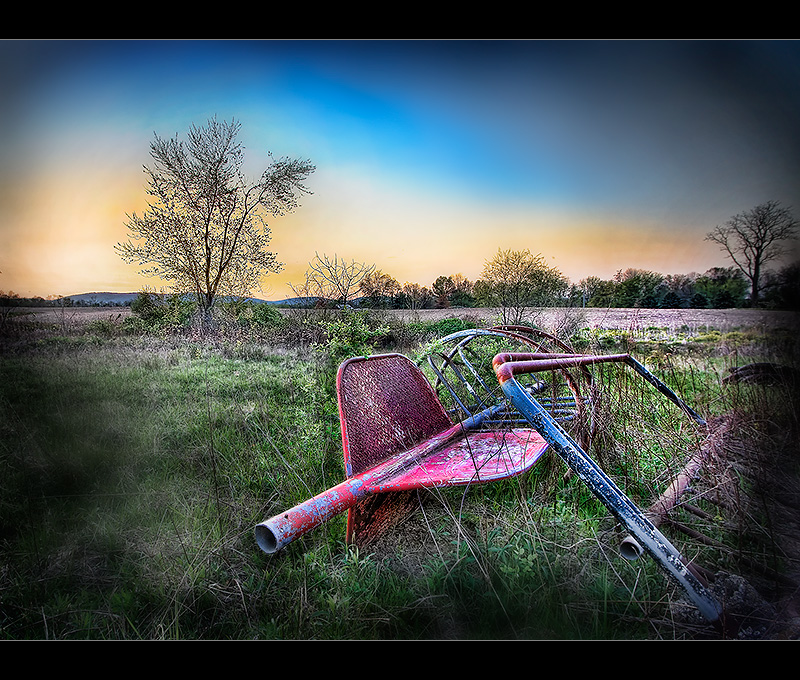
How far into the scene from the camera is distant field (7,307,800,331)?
2.38 metres

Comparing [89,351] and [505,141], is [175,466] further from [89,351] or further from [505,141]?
[505,141]

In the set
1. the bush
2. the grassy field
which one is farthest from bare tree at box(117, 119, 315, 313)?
the grassy field

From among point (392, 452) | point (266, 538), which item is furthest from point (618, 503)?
point (392, 452)

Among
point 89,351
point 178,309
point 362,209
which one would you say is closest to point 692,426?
point 362,209

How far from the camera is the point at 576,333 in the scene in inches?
141

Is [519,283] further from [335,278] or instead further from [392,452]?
[392,452]

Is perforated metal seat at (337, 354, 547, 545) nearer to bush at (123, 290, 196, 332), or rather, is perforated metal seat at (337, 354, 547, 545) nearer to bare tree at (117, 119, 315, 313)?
bare tree at (117, 119, 315, 313)

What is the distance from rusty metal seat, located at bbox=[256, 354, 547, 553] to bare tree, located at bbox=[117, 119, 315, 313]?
1539 millimetres

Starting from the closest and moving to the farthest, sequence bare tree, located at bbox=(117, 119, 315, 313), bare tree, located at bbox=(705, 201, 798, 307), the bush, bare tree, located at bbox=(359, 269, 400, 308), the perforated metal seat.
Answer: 1. the perforated metal seat
2. bare tree, located at bbox=(705, 201, 798, 307)
3. bare tree, located at bbox=(117, 119, 315, 313)
4. the bush
5. bare tree, located at bbox=(359, 269, 400, 308)

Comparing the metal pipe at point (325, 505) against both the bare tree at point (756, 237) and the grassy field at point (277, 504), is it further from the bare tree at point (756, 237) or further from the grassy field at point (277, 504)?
the bare tree at point (756, 237)

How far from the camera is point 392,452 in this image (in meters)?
2.08

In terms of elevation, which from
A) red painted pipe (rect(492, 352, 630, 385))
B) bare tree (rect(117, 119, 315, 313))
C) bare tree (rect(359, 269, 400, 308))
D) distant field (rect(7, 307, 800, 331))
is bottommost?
red painted pipe (rect(492, 352, 630, 385))

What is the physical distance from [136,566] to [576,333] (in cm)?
356

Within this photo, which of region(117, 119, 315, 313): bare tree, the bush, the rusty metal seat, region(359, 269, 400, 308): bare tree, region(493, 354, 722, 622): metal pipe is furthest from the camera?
region(359, 269, 400, 308): bare tree
